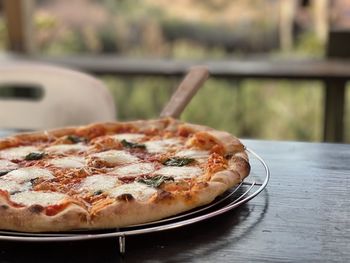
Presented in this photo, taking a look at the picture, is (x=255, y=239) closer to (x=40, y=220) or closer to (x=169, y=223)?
(x=169, y=223)

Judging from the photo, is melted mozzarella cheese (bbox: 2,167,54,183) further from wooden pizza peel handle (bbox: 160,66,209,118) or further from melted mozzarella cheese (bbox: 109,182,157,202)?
wooden pizza peel handle (bbox: 160,66,209,118)

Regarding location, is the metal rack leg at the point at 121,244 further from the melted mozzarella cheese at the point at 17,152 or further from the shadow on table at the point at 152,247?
the melted mozzarella cheese at the point at 17,152

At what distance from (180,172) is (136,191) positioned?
14 cm

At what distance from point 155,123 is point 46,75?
2.98 feet

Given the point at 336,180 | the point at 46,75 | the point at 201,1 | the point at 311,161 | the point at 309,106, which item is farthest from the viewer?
the point at 201,1

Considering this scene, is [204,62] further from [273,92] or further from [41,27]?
[41,27]

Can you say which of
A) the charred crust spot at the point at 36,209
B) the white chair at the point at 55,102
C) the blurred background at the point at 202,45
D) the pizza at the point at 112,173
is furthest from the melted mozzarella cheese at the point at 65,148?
the blurred background at the point at 202,45

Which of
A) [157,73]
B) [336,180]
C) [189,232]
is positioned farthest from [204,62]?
[189,232]

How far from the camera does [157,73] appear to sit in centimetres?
325

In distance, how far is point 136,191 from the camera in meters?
1.09

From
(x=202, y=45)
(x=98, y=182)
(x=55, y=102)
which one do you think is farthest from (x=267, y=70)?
(x=98, y=182)

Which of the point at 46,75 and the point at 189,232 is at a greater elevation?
the point at 46,75

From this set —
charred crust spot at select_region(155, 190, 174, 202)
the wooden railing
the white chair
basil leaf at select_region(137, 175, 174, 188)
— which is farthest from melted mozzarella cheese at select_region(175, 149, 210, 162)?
the wooden railing

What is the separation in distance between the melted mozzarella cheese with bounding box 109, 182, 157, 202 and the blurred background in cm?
220
